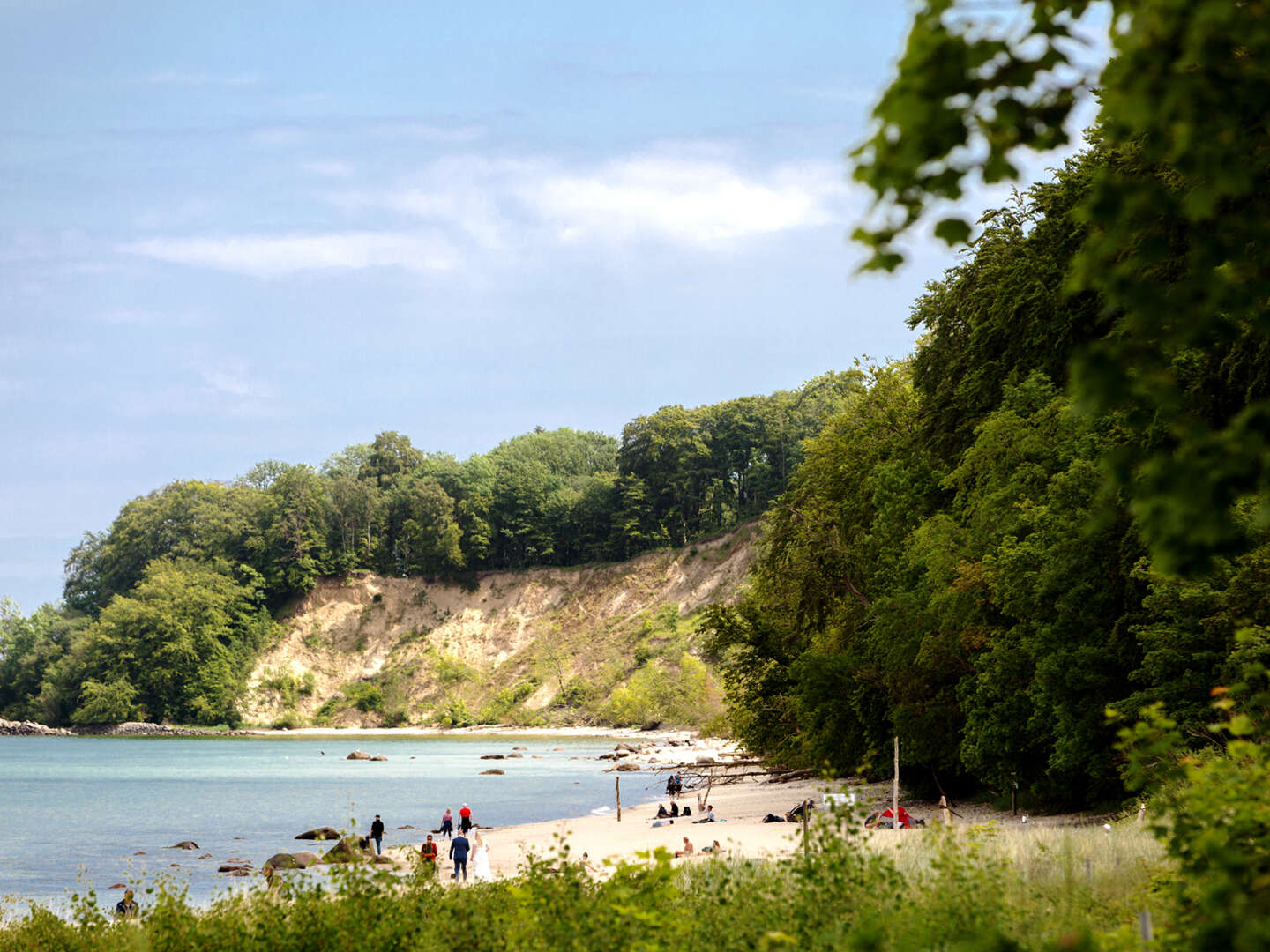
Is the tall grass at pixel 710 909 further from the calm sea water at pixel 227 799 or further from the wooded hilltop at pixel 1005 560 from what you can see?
the wooded hilltop at pixel 1005 560

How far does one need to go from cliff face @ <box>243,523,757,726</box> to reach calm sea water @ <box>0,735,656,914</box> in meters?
11.7

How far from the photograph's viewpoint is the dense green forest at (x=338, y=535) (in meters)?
122

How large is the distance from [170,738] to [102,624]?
56.0 ft

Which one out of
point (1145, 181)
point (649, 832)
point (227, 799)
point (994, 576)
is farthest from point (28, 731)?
point (1145, 181)

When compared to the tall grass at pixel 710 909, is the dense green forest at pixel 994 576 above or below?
above

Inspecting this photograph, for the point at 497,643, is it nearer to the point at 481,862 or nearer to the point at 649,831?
the point at 649,831

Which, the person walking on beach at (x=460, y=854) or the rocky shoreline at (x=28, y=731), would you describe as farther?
the rocky shoreline at (x=28, y=731)

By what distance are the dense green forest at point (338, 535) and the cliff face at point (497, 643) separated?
9.95 ft

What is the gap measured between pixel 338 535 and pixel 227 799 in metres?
80.7

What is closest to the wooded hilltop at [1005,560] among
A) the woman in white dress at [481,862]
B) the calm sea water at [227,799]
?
the woman in white dress at [481,862]

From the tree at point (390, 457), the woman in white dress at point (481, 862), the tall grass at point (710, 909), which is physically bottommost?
the woman in white dress at point (481, 862)

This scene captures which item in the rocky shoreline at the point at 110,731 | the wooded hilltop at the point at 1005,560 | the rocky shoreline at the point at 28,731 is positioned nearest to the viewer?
the wooded hilltop at the point at 1005,560

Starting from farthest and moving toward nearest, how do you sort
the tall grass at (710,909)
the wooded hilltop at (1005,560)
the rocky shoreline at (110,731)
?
the rocky shoreline at (110,731) → the wooded hilltop at (1005,560) → the tall grass at (710,909)

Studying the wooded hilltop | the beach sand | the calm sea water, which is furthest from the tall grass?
the beach sand
